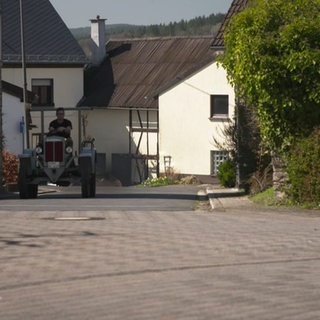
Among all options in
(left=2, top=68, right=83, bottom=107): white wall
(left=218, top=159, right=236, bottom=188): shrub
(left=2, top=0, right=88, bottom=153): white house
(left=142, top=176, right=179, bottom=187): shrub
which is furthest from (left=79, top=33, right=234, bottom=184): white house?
(left=218, top=159, right=236, bottom=188): shrub

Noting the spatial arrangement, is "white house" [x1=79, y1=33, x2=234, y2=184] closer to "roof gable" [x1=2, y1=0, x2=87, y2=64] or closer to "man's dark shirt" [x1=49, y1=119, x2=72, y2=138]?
"roof gable" [x1=2, y1=0, x2=87, y2=64]

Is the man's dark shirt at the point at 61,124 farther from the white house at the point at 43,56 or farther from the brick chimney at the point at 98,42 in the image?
the brick chimney at the point at 98,42

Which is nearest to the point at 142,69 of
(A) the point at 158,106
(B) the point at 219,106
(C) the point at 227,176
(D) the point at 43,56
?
(A) the point at 158,106

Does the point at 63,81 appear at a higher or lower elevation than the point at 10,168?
higher

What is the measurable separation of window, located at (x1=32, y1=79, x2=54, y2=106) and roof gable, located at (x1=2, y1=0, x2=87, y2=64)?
3.91 feet

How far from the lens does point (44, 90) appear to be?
201 feet

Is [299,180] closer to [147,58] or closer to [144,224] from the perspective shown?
[144,224]

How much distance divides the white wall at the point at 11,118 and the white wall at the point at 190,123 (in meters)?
12.0

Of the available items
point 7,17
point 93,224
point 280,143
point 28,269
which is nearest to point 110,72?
point 7,17

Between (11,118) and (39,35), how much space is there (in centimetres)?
1635

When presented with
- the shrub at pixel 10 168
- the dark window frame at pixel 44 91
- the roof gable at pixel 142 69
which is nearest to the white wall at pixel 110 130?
the roof gable at pixel 142 69

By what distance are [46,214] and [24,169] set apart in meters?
7.77

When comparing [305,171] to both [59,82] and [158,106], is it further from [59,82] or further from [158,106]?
[59,82]

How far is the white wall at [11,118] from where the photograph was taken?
150 ft
